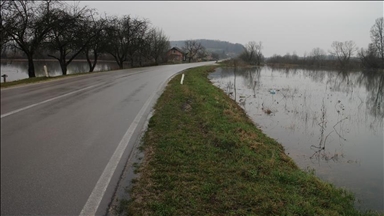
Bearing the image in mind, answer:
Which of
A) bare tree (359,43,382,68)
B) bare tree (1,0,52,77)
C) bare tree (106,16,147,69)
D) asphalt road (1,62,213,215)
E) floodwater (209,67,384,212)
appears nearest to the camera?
asphalt road (1,62,213,215)

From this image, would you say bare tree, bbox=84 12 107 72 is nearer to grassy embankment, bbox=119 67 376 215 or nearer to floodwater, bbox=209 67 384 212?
floodwater, bbox=209 67 384 212

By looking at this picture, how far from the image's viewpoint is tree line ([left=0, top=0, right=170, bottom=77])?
20.7m

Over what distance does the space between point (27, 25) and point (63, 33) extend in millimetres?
4589

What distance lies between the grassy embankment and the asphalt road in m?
0.53

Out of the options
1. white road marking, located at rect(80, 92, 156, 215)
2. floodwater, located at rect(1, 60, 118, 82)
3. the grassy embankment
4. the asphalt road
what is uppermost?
floodwater, located at rect(1, 60, 118, 82)

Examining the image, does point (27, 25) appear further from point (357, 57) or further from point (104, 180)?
point (357, 57)

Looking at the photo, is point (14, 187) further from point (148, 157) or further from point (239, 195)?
point (239, 195)

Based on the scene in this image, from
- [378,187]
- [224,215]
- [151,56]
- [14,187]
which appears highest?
[151,56]

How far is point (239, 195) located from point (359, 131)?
27.2 feet

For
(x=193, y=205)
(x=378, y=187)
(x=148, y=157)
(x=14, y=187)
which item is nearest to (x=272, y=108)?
(x=378, y=187)

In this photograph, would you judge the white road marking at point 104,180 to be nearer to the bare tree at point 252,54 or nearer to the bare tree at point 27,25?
the bare tree at point 27,25

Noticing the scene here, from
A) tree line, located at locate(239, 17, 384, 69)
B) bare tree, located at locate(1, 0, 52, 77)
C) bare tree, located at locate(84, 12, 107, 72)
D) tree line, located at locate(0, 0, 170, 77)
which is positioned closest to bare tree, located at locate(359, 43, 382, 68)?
tree line, located at locate(239, 17, 384, 69)

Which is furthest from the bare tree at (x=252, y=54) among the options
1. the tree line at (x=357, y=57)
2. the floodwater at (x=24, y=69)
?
the floodwater at (x=24, y=69)

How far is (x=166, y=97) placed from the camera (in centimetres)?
1222
